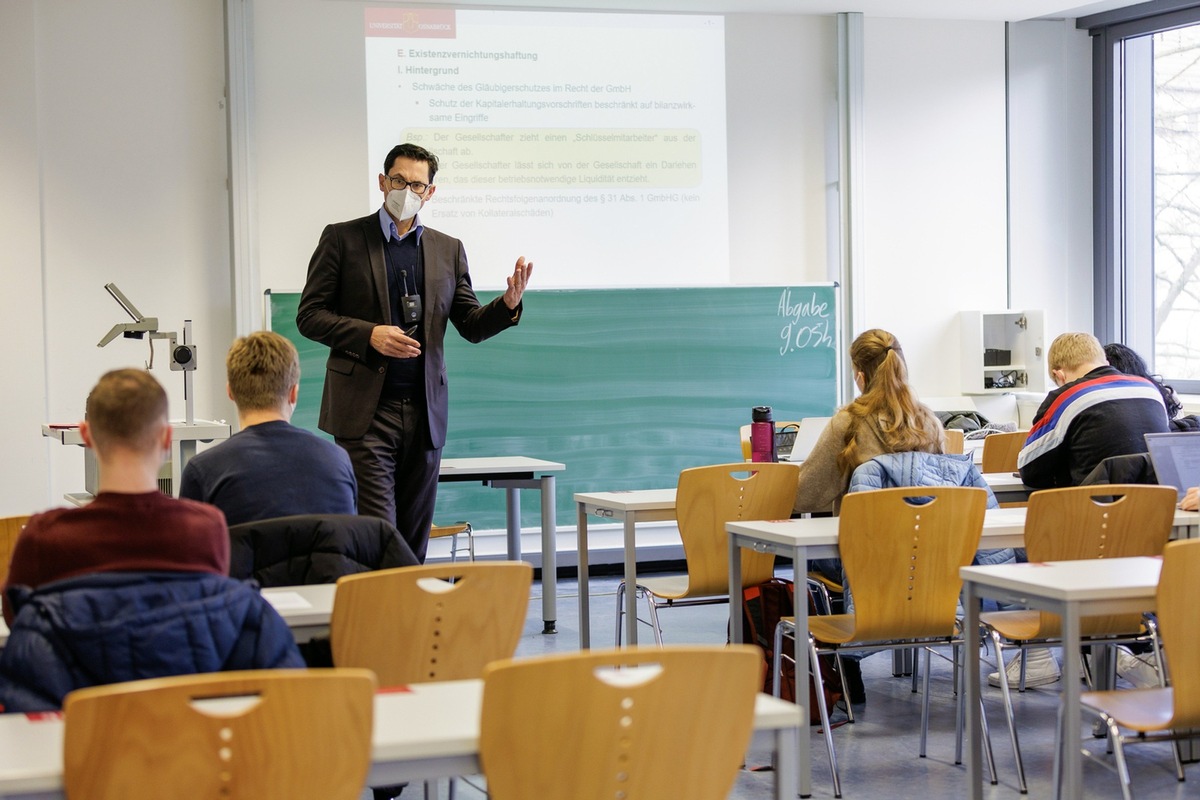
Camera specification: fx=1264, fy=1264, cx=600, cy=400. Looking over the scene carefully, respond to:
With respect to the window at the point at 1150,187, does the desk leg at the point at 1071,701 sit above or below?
below

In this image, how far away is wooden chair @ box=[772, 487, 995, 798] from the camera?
10.9ft

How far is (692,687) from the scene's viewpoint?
157 centimetres

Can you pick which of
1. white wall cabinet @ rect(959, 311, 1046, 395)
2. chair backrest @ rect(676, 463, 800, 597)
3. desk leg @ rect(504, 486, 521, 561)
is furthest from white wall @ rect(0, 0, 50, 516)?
white wall cabinet @ rect(959, 311, 1046, 395)

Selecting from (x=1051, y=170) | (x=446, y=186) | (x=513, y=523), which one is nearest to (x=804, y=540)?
(x=513, y=523)

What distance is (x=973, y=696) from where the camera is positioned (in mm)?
2852

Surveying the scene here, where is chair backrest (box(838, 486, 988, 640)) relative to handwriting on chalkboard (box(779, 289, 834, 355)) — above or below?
below

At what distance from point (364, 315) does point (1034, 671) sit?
267cm

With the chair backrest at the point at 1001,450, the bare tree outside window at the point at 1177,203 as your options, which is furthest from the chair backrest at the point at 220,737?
the bare tree outside window at the point at 1177,203

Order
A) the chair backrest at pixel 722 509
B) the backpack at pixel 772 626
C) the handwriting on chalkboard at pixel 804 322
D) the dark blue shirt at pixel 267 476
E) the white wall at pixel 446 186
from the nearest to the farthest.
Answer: the dark blue shirt at pixel 267 476
the backpack at pixel 772 626
the chair backrest at pixel 722 509
the white wall at pixel 446 186
the handwriting on chalkboard at pixel 804 322

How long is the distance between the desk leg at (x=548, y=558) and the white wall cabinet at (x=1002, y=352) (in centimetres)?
311

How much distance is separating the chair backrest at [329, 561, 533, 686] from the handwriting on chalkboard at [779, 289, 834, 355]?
523cm

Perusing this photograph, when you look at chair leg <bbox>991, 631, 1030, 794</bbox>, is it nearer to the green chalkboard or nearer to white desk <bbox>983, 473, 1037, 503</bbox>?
white desk <bbox>983, 473, 1037, 503</bbox>

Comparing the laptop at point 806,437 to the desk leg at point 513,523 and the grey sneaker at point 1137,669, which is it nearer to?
the grey sneaker at point 1137,669

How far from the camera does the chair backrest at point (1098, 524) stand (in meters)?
3.30
